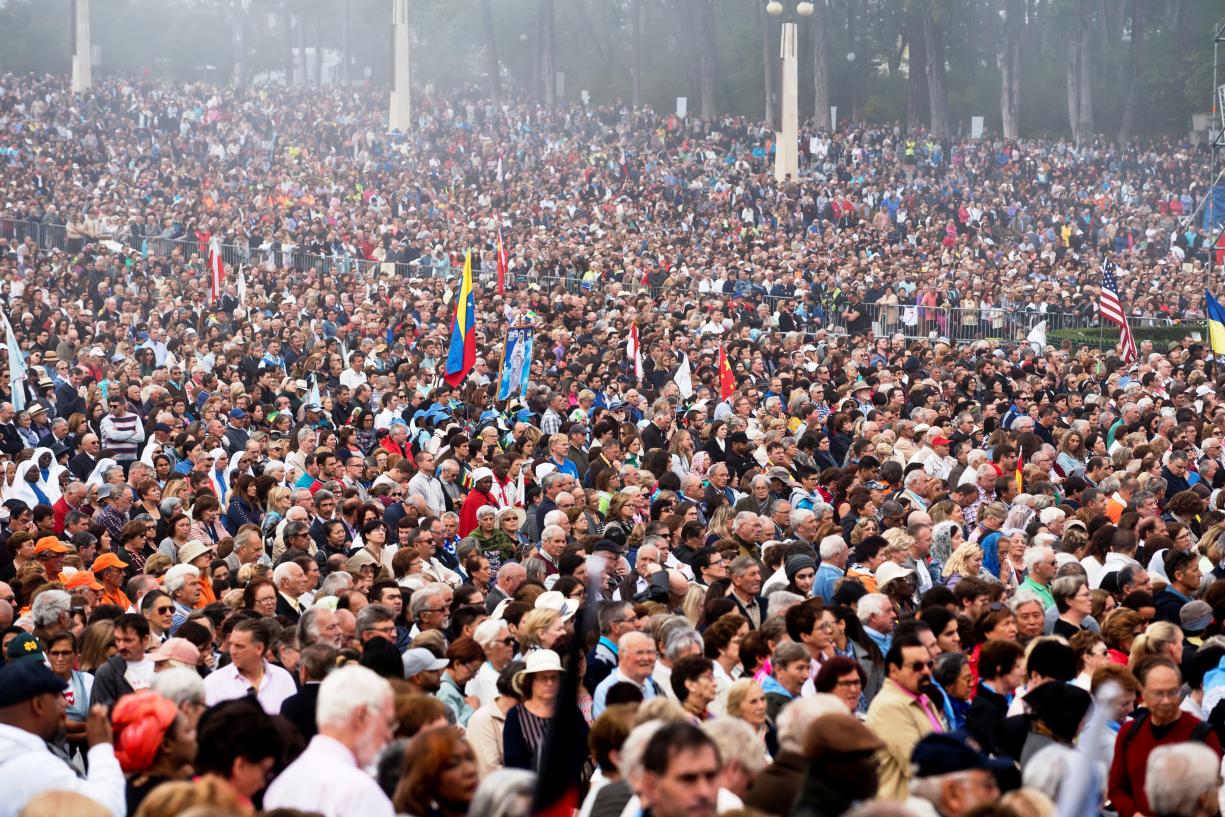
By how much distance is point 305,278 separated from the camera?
29375mm

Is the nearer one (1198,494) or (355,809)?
(355,809)

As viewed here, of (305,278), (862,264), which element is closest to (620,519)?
(305,278)

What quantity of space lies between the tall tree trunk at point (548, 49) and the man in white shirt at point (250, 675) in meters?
57.4

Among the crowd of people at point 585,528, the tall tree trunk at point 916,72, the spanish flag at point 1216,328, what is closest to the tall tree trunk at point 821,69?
the tall tree trunk at point 916,72

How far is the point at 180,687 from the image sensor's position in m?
6.07

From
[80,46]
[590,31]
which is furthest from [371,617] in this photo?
[590,31]

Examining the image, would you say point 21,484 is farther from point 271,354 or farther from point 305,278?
point 305,278

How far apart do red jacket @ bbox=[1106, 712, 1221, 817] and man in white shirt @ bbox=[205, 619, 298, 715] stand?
3.44 metres

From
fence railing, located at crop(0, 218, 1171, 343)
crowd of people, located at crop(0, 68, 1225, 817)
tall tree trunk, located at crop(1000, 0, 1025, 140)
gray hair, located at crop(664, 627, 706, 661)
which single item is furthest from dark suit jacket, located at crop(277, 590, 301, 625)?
tall tree trunk, located at crop(1000, 0, 1025, 140)

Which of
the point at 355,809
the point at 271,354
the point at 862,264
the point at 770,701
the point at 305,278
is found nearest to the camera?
the point at 355,809

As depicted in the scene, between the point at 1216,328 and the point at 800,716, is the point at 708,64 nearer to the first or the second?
the point at 1216,328

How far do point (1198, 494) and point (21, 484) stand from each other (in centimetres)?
881

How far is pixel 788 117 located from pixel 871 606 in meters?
39.3

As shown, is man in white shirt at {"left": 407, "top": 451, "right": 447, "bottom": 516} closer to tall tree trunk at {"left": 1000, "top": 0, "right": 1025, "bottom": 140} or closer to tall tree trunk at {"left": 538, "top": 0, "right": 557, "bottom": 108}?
tall tree trunk at {"left": 1000, "top": 0, "right": 1025, "bottom": 140}
